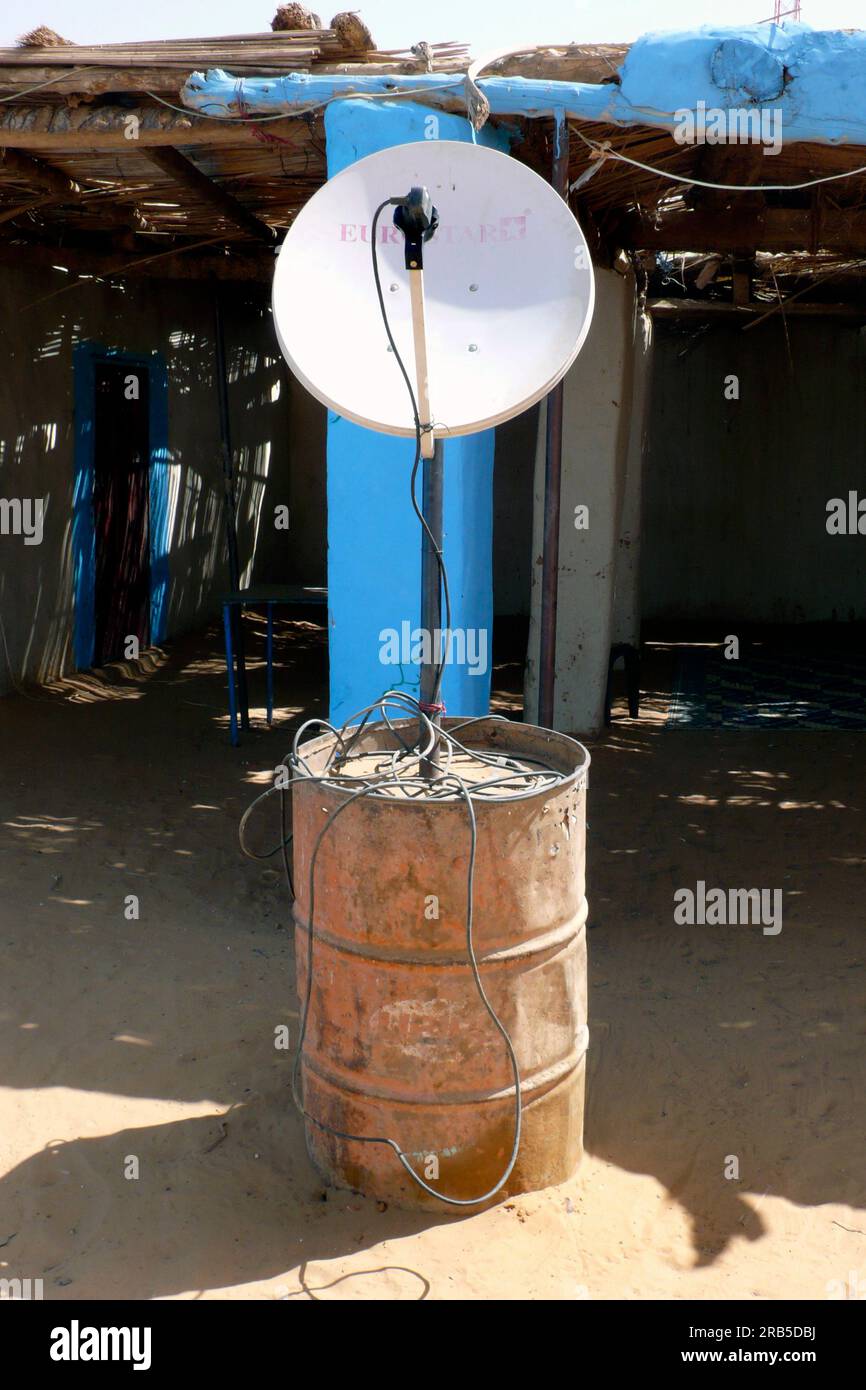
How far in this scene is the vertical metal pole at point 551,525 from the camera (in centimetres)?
513

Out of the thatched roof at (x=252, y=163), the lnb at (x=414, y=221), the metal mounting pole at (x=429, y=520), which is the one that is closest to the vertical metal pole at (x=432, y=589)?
the metal mounting pole at (x=429, y=520)

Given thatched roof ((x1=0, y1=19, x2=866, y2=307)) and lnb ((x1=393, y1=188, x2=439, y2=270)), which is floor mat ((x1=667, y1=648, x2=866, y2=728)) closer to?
thatched roof ((x1=0, y1=19, x2=866, y2=307))

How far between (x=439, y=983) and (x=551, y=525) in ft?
8.47

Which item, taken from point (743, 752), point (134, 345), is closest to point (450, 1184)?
point (743, 752)

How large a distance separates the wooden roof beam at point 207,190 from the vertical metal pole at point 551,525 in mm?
1946

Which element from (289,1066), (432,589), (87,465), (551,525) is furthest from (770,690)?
(432,589)

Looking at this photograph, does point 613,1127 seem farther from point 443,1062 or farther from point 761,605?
point 761,605

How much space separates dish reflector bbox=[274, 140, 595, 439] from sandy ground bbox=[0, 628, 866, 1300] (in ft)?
7.21

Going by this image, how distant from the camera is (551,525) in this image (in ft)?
17.6

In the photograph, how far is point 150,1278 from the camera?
127 inches

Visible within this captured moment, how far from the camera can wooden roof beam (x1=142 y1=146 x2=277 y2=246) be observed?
5.97 meters

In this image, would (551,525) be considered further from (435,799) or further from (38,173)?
(38,173)

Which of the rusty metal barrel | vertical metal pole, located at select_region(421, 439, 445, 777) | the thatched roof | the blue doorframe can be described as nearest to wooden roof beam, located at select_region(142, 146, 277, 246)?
the thatched roof

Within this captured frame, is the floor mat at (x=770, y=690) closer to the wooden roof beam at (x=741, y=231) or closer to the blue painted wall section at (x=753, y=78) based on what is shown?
the wooden roof beam at (x=741, y=231)
